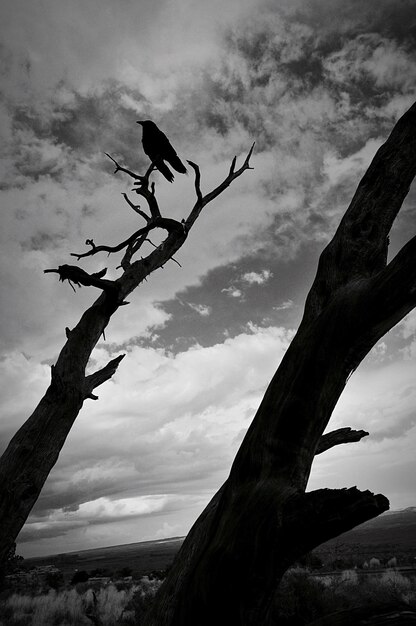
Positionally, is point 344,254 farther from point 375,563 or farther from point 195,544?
point 375,563

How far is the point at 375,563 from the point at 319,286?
26.8 meters

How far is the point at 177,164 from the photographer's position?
596 centimetres

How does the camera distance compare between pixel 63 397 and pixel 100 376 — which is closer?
pixel 63 397

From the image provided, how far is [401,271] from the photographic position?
1.52m

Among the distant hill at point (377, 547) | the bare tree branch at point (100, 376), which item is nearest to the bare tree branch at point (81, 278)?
the bare tree branch at point (100, 376)

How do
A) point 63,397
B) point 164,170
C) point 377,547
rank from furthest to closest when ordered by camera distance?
point 377,547 < point 164,170 < point 63,397

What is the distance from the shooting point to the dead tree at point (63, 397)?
3260 mm

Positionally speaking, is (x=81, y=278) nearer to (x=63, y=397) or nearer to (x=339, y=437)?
(x=63, y=397)

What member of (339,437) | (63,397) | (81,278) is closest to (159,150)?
(81,278)

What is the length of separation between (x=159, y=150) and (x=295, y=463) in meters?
5.10

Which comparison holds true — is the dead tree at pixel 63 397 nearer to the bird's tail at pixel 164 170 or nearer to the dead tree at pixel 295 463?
the bird's tail at pixel 164 170

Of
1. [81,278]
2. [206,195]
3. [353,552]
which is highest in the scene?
[206,195]

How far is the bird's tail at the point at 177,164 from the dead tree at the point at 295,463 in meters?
4.34

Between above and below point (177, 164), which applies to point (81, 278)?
below
